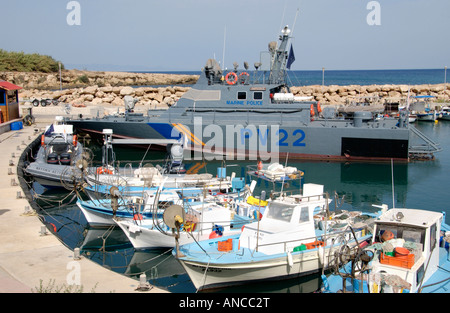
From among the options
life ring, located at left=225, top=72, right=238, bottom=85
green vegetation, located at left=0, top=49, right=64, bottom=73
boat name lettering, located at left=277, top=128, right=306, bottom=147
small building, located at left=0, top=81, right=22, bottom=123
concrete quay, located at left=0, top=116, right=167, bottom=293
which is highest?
green vegetation, located at left=0, top=49, right=64, bottom=73

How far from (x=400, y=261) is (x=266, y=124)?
797 inches

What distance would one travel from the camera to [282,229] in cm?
1280

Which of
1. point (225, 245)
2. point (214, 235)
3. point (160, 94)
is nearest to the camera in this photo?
point (225, 245)

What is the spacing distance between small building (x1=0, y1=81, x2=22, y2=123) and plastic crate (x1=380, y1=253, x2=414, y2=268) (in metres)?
31.1

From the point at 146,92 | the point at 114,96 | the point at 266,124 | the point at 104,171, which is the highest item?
the point at 146,92

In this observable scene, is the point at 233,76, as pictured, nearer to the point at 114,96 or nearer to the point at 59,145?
the point at 59,145

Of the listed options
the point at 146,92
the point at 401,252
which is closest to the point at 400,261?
the point at 401,252

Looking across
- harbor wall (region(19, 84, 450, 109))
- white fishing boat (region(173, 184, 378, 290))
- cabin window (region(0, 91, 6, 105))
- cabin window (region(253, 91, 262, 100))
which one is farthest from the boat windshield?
harbor wall (region(19, 84, 450, 109))

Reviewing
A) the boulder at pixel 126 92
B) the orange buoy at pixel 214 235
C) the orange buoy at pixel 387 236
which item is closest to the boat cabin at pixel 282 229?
the orange buoy at pixel 214 235

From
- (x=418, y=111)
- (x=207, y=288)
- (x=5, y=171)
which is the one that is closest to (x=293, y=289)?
(x=207, y=288)

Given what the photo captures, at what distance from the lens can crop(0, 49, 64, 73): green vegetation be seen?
85.3 meters

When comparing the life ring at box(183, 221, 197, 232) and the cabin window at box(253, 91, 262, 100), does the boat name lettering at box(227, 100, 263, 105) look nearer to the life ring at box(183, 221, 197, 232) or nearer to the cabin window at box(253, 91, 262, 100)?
the cabin window at box(253, 91, 262, 100)

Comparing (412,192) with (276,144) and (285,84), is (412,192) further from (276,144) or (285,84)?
(285,84)
